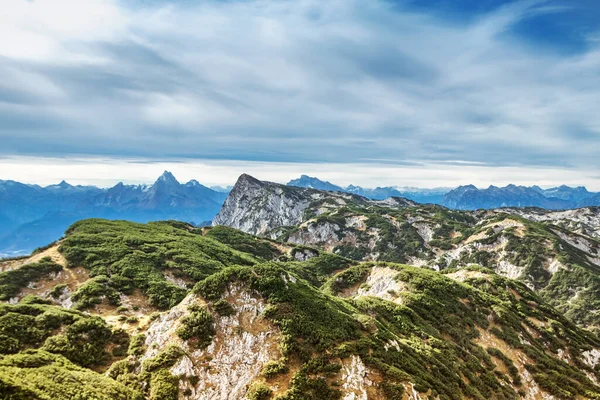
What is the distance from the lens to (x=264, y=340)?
31.1 m

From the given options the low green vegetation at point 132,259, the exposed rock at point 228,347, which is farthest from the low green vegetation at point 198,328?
the low green vegetation at point 132,259

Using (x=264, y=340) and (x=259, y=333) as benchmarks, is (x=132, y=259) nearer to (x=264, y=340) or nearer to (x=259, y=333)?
(x=259, y=333)

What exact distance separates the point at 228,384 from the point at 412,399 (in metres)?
16.4

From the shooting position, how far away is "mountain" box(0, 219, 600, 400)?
2661cm

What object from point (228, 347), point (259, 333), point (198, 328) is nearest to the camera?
point (228, 347)

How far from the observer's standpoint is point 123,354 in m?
31.0

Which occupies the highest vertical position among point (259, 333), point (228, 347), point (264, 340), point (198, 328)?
point (198, 328)

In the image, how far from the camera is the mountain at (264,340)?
2661 centimetres

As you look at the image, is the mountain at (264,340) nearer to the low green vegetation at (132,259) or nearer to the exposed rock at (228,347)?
the exposed rock at (228,347)

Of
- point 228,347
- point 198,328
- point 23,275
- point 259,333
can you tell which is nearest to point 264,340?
point 259,333

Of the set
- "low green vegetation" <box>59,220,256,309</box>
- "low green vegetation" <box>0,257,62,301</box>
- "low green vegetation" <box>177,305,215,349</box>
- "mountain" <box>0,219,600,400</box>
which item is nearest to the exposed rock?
"mountain" <box>0,219,600,400</box>

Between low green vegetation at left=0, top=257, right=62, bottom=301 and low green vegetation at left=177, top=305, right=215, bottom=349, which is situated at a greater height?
low green vegetation at left=177, top=305, right=215, bottom=349

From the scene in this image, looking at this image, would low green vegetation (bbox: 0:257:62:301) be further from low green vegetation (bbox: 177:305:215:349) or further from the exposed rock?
low green vegetation (bbox: 177:305:215:349)

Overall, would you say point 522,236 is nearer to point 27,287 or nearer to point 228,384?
point 228,384
